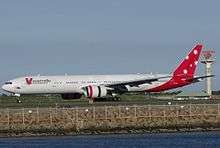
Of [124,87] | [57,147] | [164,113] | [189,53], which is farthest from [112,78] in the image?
[57,147]

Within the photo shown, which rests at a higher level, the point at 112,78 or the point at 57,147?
A: the point at 112,78

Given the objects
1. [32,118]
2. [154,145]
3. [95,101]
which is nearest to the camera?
[154,145]

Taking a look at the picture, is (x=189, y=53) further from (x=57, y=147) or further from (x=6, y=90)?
(x=57, y=147)

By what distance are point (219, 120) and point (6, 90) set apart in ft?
158

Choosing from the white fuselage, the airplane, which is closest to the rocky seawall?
the airplane

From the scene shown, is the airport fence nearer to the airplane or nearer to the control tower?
the airplane

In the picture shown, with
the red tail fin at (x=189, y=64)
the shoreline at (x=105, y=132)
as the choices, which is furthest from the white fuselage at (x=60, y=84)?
the shoreline at (x=105, y=132)

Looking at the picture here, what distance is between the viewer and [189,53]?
12469 cm

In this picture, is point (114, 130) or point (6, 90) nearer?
point (114, 130)

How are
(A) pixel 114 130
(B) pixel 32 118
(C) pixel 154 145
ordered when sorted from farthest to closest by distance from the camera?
(B) pixel 32 118
(A) pixel 114 130
(C) pixel 154 145

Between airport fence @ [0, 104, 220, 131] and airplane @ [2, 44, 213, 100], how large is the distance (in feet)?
105

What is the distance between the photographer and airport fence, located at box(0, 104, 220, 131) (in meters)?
73.7

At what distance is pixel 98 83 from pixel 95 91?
726 cm

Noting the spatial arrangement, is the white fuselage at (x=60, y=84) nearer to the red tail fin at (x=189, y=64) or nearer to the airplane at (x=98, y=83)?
the airplane at (x=98, y=83)
